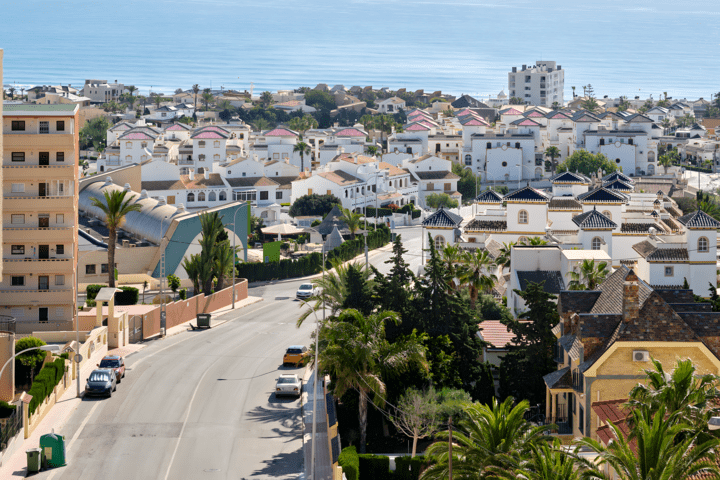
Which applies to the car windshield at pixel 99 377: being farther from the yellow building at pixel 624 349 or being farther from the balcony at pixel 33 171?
the yellow building at pixel 624 349

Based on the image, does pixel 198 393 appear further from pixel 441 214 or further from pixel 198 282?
pixel 441 214

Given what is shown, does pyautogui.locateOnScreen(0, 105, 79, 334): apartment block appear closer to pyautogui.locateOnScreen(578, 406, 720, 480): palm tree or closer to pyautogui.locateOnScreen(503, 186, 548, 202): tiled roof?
pyautogui.locateOnScreen(503, 186, 548, 202): tiled roof

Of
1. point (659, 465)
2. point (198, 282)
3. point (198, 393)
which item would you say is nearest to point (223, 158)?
point (198, 282)

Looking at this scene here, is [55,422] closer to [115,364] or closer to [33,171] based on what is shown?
[115,364]

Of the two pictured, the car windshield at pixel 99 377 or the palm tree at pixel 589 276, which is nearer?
the car windshield at pixel 99 377

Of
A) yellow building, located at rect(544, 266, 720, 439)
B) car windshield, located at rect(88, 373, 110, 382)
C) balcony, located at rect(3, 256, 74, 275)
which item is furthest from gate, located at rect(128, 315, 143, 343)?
yellow building, located at rect(544, 266, 720, 439)

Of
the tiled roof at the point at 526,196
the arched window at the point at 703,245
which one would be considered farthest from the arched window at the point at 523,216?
the arched window at the point at 703,245
